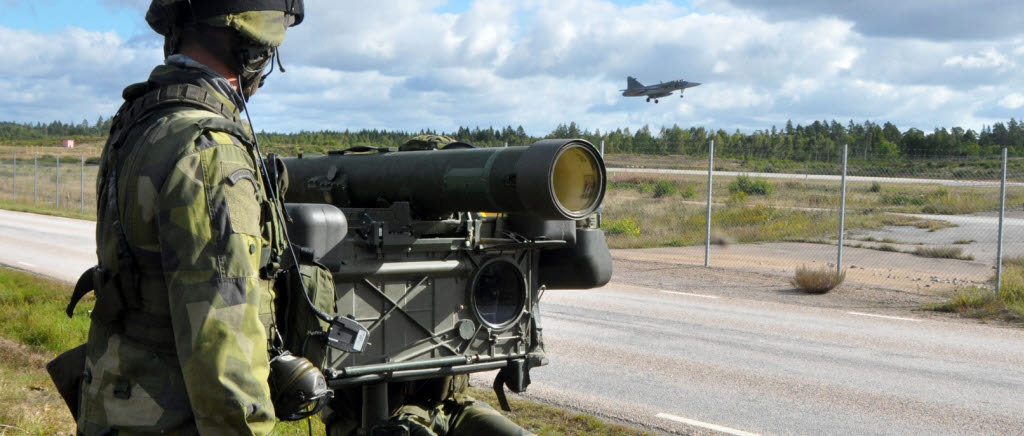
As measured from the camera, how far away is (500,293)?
4270mm

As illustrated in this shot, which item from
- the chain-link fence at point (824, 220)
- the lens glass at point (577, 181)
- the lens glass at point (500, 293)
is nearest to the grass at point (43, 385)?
the lens glass at point (500, 293)

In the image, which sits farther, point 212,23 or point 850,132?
point 850,132

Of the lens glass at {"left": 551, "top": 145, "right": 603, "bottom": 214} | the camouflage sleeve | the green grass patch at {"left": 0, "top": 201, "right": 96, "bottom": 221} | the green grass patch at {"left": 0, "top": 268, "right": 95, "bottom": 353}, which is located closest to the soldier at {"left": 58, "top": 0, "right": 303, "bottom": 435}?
the camouflage sleeve

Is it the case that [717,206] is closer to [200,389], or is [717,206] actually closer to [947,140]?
[200,389]

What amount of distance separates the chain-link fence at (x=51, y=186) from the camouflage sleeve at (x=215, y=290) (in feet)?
87.6

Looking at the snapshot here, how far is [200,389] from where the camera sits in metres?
2.02

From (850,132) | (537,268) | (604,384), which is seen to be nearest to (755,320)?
(604,384)

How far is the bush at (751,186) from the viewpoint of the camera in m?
25.8

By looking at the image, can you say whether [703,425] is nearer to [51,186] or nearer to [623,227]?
[623,227]

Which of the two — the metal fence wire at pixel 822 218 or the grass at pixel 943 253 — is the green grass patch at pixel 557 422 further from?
the grass at pixel 943 253

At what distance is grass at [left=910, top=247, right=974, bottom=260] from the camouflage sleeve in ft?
57.1

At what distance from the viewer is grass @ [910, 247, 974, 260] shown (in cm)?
1728

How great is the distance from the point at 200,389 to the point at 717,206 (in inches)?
877

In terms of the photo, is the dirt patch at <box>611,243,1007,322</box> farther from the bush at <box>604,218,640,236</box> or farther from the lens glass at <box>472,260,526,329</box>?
the lens glass at <box>472,260,526,329</box>
